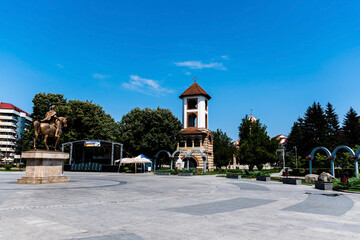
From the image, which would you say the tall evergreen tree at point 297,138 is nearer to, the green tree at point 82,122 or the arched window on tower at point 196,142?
the arched window on tower at point 196,142

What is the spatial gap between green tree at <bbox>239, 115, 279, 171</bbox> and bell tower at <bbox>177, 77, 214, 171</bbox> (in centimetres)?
1156

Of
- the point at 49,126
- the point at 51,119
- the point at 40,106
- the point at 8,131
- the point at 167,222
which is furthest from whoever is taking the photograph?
the point at 8,131

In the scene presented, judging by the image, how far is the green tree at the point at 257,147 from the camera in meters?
40.2

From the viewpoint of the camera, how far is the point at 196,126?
5547 centimetres

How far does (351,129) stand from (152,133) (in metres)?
50.6

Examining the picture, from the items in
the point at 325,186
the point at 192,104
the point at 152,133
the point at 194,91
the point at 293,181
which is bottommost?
the point at 293,181

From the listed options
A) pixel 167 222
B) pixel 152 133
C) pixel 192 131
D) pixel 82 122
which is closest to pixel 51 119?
pixel 167 222

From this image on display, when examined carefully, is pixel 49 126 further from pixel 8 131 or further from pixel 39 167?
pixel 8 131

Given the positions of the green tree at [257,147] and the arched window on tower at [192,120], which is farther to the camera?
the arched window on tower at [192,120]

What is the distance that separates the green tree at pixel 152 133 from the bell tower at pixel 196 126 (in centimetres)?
432

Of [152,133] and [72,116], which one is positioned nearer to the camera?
[152,133]

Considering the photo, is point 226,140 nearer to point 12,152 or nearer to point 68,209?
point 68,209

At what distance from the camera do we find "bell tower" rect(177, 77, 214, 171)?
5300 cm

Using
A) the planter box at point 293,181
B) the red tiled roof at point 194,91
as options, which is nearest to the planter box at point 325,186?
the planter box at point 293,181
